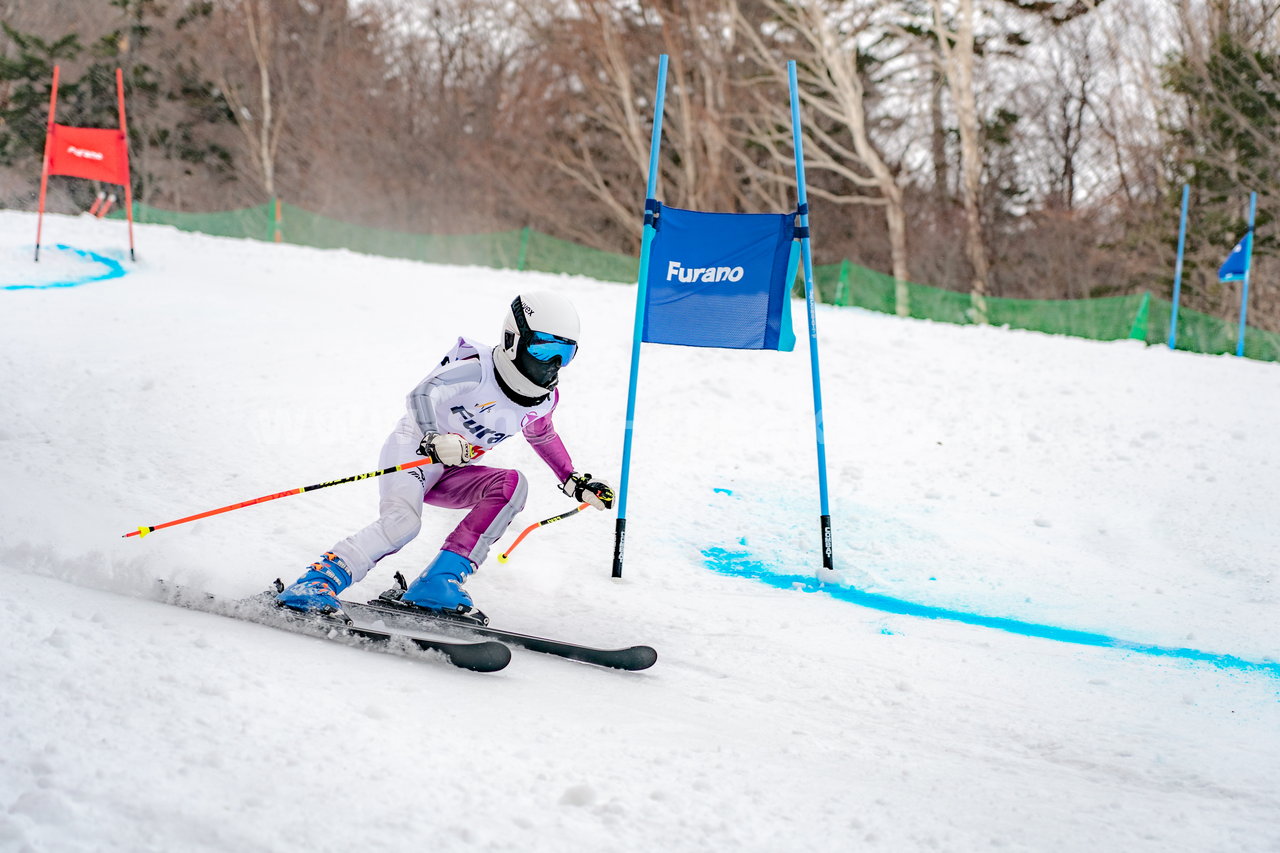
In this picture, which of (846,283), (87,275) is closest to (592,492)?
(87,275)

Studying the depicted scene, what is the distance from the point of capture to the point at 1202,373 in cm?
1087

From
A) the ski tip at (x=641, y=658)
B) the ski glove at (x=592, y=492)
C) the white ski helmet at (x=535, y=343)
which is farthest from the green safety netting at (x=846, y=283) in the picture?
the ski tip at (x=641, y=658)

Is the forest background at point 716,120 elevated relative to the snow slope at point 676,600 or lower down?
elevated

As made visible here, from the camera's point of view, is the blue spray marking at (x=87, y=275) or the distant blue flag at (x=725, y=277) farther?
the blue spray marking at (x=87, y=275)

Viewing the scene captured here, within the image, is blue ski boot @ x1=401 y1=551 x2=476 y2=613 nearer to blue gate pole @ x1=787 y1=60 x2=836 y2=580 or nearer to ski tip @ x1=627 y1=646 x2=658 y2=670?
ski tip @ x1=627 y1=646 x2=658 y2=670

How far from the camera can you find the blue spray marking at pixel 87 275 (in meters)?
10.9

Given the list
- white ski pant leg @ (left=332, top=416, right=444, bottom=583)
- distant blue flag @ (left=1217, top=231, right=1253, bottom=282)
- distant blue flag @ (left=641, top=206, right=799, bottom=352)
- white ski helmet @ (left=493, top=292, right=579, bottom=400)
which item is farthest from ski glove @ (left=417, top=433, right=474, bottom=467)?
distant blue flag @ (left=1217, top=231, right=1253, bottom=282)

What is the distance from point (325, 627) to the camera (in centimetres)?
374

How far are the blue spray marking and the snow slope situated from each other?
143 millimetres

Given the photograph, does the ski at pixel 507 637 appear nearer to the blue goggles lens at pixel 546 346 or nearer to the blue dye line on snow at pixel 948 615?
the blue goggles lens at pixel 546 346

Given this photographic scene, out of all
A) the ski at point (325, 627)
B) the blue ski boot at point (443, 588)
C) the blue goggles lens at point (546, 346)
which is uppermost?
the blue goggles lens at point (546, 346)

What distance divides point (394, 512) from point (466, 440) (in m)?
0.42

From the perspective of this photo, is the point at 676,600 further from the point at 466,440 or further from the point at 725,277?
the point at 725,277

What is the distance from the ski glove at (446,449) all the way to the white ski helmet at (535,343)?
1.45ft
